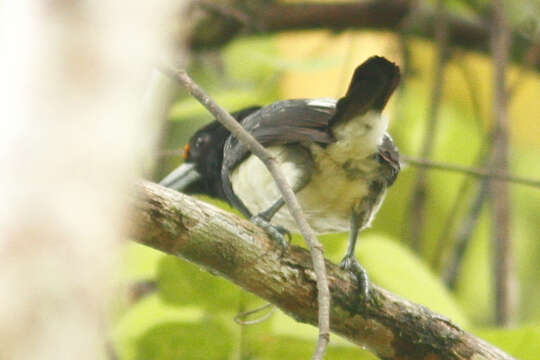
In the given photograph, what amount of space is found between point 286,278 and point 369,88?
1.90ft

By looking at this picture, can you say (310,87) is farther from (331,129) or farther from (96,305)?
(96,305)

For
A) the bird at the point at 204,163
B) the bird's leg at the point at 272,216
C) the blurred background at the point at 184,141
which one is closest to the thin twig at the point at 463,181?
the blurred background at the point at 184,141

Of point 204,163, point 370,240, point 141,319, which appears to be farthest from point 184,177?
point 141,319

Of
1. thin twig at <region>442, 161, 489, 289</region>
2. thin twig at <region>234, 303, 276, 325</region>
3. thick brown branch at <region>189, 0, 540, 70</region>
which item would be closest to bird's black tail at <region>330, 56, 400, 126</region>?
thin twig at <region>234, 303, 276, 325</region>

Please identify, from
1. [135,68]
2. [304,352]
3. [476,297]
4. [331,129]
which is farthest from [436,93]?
[135,68]

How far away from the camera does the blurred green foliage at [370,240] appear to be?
2.19 m

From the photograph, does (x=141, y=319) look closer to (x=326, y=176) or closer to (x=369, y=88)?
(x=326, y=176)

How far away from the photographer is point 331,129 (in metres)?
2.29

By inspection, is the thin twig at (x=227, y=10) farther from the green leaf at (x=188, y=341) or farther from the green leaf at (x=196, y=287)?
the green leaf at (x=188, y=341)

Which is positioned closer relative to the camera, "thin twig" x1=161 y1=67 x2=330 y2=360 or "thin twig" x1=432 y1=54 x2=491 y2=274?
"thin twig" x1=161 y1=67 x2=330 y2=360

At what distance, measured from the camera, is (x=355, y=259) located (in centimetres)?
224

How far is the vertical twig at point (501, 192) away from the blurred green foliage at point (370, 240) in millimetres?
269

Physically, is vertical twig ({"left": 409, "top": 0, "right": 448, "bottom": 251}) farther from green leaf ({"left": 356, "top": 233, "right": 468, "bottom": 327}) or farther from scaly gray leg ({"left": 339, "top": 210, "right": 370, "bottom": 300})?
scaly gray leg ({"left": 339, "top": 210, "right": 370, "bottom": 300})

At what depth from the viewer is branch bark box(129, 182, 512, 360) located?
1678 millimetres
